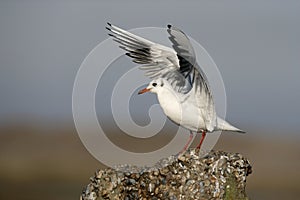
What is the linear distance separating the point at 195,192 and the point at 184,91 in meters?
1.54

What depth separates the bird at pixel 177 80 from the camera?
10195mm

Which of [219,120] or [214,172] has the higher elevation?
[219,120]

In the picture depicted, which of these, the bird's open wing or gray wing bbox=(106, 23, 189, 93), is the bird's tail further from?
gray wing bbox=(106, 23, 189, 93)

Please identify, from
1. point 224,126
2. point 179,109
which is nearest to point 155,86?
point 179,109

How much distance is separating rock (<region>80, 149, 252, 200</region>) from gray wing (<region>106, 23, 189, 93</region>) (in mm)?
1190

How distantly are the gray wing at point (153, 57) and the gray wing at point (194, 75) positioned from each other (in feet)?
0.76

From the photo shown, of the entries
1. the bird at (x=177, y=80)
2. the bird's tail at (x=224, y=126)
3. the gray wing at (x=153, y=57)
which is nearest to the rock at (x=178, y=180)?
the bird at (x=177, y=80)

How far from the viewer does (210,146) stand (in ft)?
34.8

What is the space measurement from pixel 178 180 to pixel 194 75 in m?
1.29

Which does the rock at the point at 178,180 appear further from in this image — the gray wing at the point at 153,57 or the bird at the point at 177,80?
the gray wing at the point at 153,57

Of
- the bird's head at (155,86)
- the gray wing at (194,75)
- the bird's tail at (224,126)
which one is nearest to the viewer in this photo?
the gray wing at (194,75)

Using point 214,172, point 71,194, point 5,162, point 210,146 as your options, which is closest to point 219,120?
point 210,146

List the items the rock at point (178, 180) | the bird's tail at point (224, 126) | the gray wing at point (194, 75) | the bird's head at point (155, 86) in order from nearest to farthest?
the rock at point (178, 180)
the gray wing at point (194, 75)
the bird's head at point (155, 86)
the bird's tail at point (224, 126)

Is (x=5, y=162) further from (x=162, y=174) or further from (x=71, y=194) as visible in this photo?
Result: (x=162, y=174)
